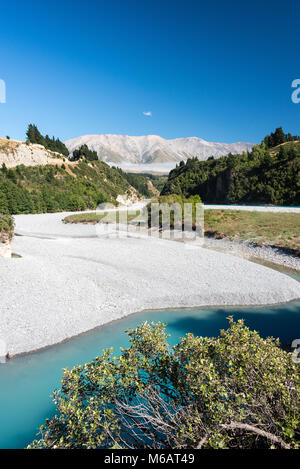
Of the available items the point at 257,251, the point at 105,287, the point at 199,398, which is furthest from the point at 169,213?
the point at 199,398

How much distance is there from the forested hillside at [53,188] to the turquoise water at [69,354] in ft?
141

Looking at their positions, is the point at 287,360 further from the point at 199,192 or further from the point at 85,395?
the point at 199,192

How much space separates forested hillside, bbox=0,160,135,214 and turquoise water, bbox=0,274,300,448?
141 ft

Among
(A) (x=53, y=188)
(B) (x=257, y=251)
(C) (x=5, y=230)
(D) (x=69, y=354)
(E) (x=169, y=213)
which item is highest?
(A) (x=53, y=188)

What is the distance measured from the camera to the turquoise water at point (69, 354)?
6816 millimetres

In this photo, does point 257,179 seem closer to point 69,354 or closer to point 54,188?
point 54,188

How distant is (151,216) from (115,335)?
2923 cm

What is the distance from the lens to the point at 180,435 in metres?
4.09

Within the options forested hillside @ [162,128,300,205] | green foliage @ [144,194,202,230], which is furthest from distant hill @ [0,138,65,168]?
A: forested hillside @ [162,128,300,205]

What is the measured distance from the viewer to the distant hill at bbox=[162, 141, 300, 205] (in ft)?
185

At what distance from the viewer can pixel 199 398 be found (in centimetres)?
460

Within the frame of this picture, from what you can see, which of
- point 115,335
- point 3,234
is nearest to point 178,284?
point 115,335

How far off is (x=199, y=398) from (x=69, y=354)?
260 inches

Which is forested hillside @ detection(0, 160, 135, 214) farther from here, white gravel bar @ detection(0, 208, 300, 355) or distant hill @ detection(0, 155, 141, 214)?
white gravel bar @ detection(0, 208, 300, 355)
